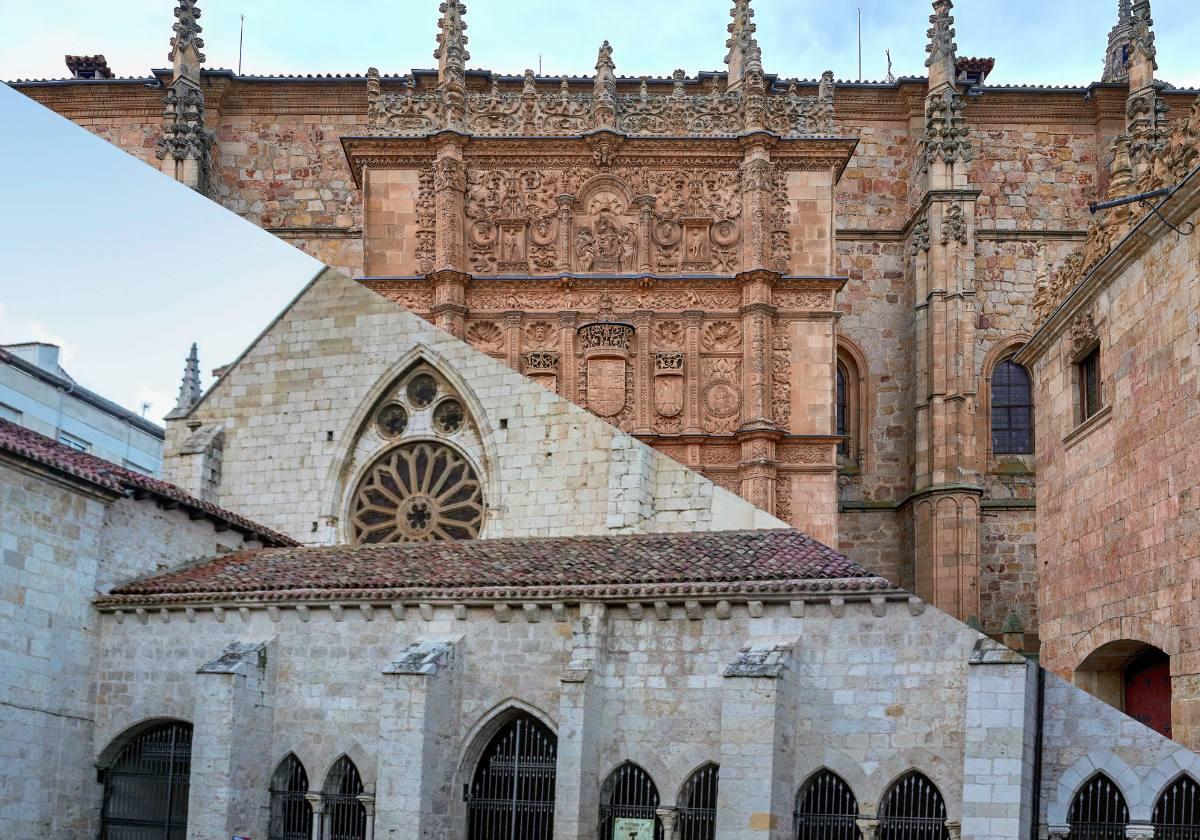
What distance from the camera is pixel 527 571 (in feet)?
60.0

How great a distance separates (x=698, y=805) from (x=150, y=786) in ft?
21.1

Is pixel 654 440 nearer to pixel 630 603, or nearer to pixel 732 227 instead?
pixel 732 227

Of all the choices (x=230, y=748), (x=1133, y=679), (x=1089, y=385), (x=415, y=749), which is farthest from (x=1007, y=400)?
(x=230, y=748)

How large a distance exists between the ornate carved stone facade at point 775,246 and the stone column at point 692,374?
43 mm

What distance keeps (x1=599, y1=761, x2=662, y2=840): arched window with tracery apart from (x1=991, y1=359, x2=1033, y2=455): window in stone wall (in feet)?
56.0

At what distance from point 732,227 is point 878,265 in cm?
450

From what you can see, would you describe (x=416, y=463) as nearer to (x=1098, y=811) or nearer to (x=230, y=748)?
(x=230, y=748)

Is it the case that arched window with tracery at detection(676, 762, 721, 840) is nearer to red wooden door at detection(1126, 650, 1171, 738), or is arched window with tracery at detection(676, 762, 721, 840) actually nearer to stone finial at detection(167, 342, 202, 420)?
red wooden door at detection(1126, 650, 1171, 738)

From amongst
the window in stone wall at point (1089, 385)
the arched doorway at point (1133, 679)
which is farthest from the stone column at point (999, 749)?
the window in stone wall at point (1089, 385)

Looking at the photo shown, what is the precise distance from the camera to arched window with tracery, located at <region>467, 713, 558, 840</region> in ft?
57.1

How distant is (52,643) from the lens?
1883 cm

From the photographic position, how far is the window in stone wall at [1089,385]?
18.6 metres

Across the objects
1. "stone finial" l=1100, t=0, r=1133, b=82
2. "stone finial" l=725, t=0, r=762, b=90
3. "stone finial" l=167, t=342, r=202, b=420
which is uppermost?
"stone finial" l=1100, t=0, r=1133, b=82

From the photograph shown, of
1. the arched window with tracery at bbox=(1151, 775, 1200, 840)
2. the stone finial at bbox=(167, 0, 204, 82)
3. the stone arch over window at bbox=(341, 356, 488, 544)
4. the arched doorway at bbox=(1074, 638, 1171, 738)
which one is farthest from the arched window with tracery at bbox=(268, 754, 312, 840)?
the stone finial at bbox=(167, 0, 204, 82)
